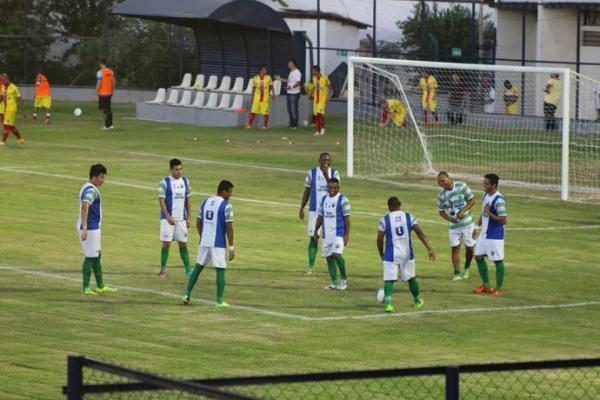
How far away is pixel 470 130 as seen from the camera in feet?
145

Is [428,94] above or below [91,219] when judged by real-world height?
above

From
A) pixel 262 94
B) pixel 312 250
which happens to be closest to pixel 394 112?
pixel 262 94

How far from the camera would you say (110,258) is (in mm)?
25828

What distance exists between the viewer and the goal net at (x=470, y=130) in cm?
3953

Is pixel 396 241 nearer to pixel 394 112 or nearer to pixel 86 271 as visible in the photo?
pixel 86 271

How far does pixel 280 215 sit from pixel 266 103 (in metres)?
21.2

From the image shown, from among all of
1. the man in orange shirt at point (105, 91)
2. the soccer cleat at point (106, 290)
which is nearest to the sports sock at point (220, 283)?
the soccer cleat at point (106, 290)

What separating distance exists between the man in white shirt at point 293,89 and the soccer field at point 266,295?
12.6 metres

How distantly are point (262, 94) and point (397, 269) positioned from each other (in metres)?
32.1

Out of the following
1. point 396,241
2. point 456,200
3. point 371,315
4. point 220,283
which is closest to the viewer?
point 396,241

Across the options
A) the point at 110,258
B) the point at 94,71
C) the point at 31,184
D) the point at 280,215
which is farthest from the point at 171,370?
the point at 94,71

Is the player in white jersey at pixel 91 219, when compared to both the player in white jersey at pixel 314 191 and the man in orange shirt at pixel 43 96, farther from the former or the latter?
the man in orange shirt at pixel 43 96

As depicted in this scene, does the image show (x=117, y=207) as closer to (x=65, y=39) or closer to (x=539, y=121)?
(x=539, y=121)

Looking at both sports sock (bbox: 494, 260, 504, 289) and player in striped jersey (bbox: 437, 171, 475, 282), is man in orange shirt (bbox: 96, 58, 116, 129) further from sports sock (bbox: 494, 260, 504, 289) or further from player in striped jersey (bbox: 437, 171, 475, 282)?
sports sock (bbox: 494, 260, 504, 289)
